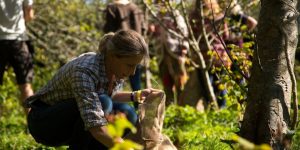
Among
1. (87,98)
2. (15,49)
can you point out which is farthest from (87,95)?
(15,49)

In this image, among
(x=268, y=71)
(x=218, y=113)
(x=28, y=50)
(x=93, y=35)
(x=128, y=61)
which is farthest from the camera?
(x=93, y=35)

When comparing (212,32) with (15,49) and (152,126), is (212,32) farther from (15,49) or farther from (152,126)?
(152,126)

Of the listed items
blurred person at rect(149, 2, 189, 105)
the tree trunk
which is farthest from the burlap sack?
blurred person at rect(149, 2, 189, 105)

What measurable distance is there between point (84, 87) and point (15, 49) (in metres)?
2.30

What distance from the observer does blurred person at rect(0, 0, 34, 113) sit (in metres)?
5.45

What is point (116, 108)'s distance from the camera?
148 inches

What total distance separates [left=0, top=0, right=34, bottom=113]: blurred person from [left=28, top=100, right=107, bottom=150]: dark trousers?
1.73 meters

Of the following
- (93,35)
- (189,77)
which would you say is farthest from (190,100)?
(93,35)

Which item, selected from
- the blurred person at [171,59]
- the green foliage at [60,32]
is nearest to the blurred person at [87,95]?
the blurred person at [171,59]

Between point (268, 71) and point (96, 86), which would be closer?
point (268, 71)

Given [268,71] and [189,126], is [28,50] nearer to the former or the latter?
[189,126]

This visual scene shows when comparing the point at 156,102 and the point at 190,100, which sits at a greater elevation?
the point at 156,102

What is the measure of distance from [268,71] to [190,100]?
14.4 feet

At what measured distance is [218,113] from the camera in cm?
608
